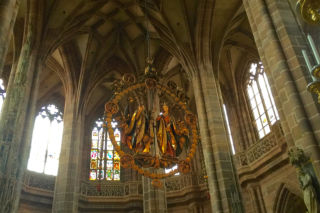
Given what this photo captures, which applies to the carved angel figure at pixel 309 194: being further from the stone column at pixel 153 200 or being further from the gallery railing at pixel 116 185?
the gallery railing at pixel 116 185

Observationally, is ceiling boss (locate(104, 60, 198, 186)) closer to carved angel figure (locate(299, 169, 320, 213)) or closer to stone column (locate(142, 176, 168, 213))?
stone column (locate(142, 176, 168, 213))

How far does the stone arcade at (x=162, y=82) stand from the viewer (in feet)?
24.3

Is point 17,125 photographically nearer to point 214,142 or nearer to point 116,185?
point 214,142

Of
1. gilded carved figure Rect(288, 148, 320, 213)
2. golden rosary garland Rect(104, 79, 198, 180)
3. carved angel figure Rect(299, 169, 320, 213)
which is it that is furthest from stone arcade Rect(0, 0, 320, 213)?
carved angel figure Rect(299, 169, 320, 213)

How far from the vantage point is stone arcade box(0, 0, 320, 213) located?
24.3ft

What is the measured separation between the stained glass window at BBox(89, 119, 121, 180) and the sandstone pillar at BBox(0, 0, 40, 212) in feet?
22.5

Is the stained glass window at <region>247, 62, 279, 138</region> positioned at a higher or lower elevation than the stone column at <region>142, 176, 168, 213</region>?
higher

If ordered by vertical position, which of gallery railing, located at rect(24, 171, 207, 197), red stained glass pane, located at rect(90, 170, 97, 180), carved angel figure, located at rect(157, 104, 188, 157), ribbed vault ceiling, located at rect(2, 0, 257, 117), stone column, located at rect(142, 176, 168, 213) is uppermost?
ribbed vault ceiling, located at rect(2, 0, 257, 117)

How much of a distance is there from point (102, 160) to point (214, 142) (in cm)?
832

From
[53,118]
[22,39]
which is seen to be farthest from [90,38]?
[53,118]

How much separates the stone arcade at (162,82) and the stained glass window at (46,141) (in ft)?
0.19

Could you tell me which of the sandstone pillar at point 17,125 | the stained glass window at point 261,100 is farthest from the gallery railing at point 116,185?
the sandstone pillar at point 17,125

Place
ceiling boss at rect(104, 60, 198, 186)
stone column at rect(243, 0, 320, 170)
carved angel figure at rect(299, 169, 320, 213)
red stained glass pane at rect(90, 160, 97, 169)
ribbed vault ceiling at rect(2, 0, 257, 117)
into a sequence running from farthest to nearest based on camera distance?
red stained glass pane at rect(90, 160, 97, 169), ribbed vault ceiling at rect(2, 0, 257, 117), ceiling boss at rect(104, 60, 198, 186), stone column at rect(243, 0, 320, 170), carved angel figure at rect(299, 169, 320, 213)

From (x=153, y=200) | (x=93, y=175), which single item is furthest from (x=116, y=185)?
(x=153, y=200)
